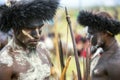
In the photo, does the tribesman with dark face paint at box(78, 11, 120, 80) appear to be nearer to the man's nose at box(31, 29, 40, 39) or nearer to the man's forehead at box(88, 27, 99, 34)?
the man's forehead at box(88, 27, 99, 34)

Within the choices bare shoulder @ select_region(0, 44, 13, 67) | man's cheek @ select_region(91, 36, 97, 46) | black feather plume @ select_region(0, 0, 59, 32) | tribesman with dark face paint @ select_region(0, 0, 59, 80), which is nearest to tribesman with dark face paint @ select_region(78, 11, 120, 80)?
man's cheek @ select_region(91, 36, 97, 46)

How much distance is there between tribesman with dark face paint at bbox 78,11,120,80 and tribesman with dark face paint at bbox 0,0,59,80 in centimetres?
106

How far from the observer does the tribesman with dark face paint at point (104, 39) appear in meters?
6.19

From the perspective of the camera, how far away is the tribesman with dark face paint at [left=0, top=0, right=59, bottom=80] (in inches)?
201

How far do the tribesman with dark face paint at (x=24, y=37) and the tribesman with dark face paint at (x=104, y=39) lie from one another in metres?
1.06

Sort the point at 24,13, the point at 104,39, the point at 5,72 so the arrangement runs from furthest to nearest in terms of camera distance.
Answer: the point at 104,39, the point at 24,13, the point at 5,72

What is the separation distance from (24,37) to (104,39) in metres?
1.55

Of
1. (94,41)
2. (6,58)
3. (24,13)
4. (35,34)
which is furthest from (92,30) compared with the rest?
(6,58)

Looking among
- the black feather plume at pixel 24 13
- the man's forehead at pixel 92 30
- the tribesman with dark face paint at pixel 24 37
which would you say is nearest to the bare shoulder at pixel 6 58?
the tribesman with dark face paint at pixel 24 37

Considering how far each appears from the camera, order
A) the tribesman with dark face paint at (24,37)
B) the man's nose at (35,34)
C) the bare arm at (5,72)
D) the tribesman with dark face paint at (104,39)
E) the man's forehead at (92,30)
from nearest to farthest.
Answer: the bare arm at (5,72) < the tribesman with dark face paint at (24,37) < the man's nose at (35,34) < the tribesman with dark face paint at (104,39) < the man's forehead at (92,30)

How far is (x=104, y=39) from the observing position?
644 cm

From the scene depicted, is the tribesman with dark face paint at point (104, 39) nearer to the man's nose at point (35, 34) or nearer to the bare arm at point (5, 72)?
the man's nose at point (35, 34)

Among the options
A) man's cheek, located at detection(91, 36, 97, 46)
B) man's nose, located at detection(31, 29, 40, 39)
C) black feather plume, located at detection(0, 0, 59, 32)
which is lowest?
man's cheek, located at detection(91, 36, 97, 46)

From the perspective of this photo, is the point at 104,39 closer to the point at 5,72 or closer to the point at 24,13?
the point at 24,13
